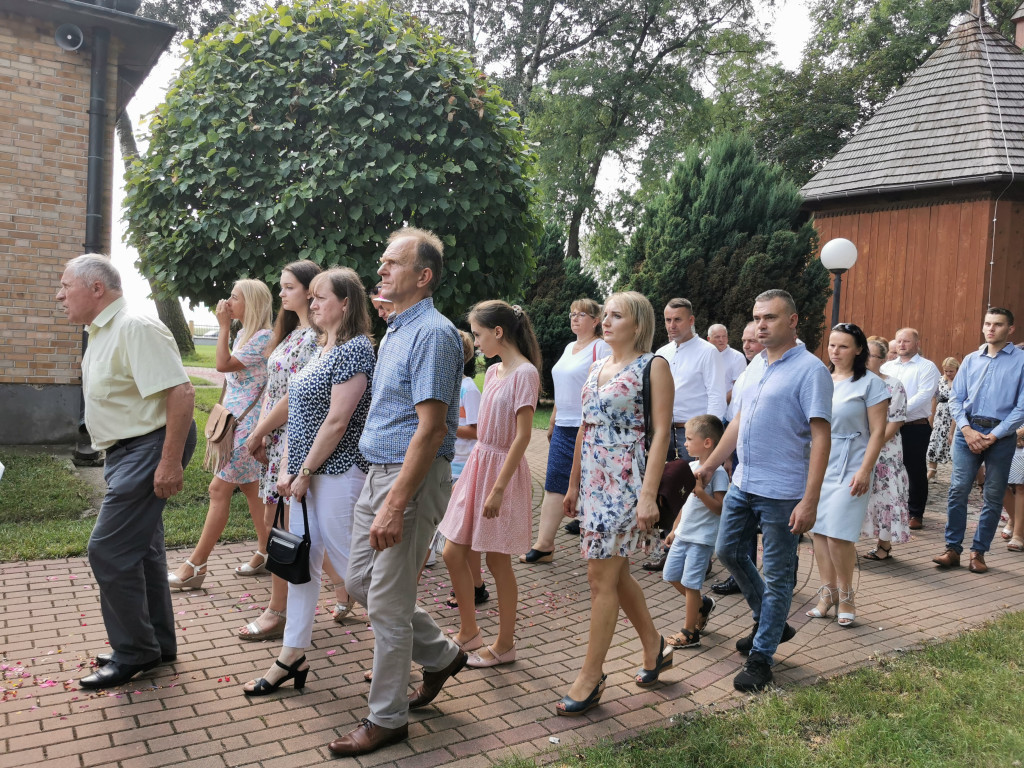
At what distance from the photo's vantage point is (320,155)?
7336mm

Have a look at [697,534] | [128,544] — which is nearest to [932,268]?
[697,534]

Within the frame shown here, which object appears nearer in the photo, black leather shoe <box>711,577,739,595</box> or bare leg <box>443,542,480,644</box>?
bare leg <box>443,542,480,644</box>

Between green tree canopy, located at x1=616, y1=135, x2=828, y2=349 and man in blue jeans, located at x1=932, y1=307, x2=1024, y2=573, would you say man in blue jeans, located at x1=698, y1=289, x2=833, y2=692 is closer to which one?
man in blue jeans, located at x1=932, y1=307, x2=1024, y2=573

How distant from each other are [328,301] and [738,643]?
3.13 meters

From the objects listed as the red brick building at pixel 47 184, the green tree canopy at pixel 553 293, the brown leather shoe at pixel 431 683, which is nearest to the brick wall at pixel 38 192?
the red brick building at pixel 47 184

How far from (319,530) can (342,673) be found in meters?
0.93

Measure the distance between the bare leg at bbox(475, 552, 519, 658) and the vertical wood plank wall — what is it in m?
15.2

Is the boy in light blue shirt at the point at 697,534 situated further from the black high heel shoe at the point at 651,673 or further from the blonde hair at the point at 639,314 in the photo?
the blonde hair at the point at 639,314

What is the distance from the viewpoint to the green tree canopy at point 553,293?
20.8 m

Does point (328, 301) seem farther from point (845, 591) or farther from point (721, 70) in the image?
point (721, 70)

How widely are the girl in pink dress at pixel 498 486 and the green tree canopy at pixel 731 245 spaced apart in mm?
12201

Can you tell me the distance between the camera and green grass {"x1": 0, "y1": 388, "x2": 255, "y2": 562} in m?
6.78

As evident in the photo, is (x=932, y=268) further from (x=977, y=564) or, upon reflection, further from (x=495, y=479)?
(x=495, y=479)

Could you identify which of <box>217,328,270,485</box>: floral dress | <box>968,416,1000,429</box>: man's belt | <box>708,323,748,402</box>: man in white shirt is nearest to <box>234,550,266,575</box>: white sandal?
<box>217,328,270,485</box>: floral dress
